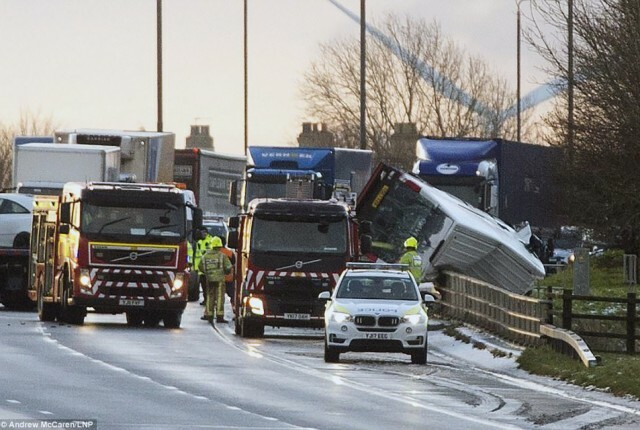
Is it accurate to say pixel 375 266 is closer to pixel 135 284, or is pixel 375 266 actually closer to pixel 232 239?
pixel 232 239

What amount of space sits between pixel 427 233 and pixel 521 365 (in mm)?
13303

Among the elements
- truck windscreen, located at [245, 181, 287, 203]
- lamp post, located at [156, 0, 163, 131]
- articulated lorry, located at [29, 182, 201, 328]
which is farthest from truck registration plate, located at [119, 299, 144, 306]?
lamp post, located at [156, 0, 163, 131]

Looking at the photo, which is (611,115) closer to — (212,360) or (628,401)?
(212,360)

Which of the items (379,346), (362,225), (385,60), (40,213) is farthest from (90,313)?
(385,60)

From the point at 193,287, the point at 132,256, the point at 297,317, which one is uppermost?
the point at 132,256

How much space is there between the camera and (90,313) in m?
46.3

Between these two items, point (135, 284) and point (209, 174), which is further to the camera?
point (209, 174)

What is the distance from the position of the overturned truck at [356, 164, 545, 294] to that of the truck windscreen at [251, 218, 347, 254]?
6.21m

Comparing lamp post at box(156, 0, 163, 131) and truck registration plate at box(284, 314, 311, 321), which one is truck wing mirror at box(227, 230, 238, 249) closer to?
truck registration plate at box(284, 314, 311, 321)

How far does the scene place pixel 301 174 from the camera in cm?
4978

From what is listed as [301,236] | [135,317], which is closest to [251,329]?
[301,236]

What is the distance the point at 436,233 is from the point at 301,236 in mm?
6745

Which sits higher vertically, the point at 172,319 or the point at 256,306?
the point at 256,306

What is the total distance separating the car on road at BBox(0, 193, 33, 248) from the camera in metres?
45.7
